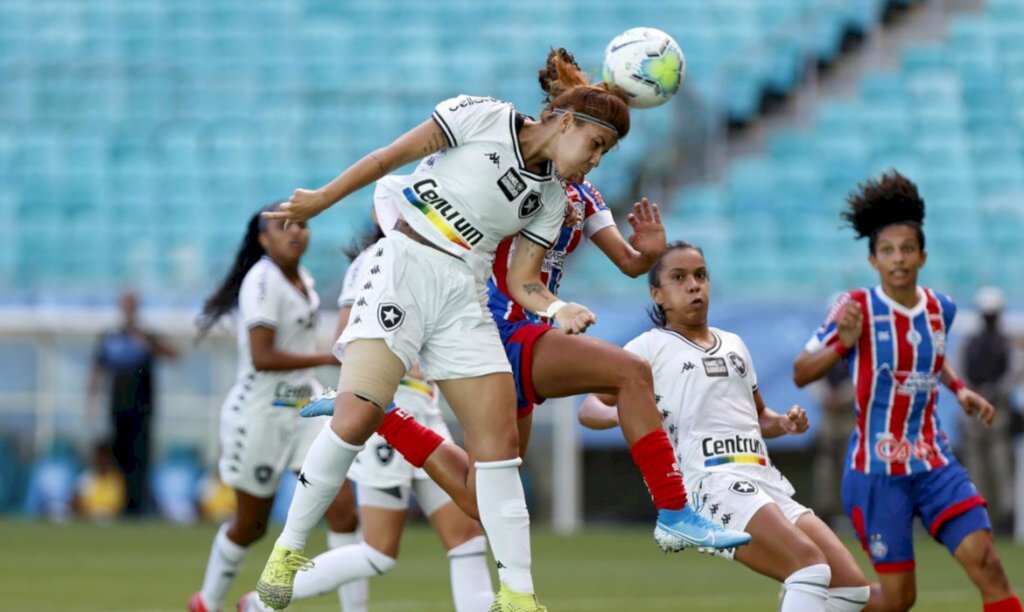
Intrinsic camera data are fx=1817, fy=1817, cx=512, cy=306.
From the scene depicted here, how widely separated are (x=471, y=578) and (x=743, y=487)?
148cm

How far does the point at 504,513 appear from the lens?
670 centimetres

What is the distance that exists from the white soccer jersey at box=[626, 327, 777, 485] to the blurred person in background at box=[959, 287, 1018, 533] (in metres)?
8.99

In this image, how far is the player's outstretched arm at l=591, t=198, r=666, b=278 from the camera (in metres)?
7.19

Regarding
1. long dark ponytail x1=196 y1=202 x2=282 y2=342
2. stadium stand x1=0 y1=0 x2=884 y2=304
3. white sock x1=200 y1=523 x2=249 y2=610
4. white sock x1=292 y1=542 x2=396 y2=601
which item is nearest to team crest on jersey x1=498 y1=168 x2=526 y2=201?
white sock x1=292 y1=542 x2=396 y2=601

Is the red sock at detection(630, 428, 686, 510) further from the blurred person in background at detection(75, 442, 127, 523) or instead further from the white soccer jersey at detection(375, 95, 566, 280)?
the blurred person in background at detection(75, 442, 127, 523)

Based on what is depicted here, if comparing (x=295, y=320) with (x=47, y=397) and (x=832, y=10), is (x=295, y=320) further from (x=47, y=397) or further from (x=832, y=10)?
(x=832, y=10)

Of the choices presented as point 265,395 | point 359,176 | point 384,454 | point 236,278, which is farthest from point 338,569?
point 359,176

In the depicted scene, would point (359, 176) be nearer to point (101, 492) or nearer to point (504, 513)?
point (504, 513)

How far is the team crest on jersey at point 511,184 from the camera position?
6738 mm

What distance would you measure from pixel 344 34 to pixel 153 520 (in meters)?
7.09

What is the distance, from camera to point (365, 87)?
22094mm

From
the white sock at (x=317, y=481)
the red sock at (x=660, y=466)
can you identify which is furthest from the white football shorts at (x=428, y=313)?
the red sock at (x=660, y=466)

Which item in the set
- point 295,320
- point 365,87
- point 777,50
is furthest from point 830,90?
point 295,320

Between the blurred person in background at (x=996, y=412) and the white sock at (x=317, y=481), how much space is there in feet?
33.6
